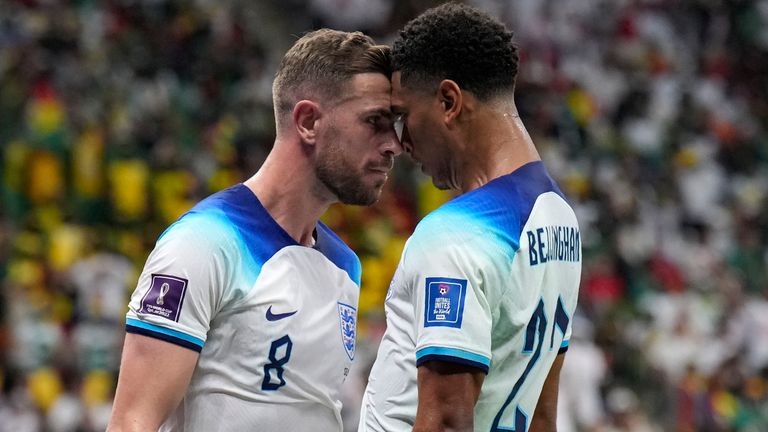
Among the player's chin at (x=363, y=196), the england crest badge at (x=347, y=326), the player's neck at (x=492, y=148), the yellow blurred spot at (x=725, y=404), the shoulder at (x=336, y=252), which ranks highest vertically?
the player's neck at (x=492, y=148)

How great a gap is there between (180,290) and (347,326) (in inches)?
26.9

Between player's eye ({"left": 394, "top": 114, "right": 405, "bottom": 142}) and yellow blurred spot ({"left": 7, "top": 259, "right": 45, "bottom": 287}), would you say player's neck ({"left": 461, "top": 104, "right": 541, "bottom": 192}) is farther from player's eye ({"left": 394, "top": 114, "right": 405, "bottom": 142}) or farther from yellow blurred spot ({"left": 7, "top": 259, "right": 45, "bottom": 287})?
yellow blurred spot ({"left": 7, "top": 259, "right": 45, "bottom": 287})

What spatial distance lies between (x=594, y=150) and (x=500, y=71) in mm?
10788

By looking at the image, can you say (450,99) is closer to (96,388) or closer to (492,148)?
(492,148)

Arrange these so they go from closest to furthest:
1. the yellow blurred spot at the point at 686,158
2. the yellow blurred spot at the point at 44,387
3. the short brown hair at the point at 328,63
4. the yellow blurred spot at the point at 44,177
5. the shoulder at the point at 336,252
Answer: the short brown hair at the point at 328,63 < the shoulder at the point at 336,252 < the yellow blurred spot at the point at 44,387 < the yellow blurred spot at the point at 44,177 < the yellow blurred spot at the point at 686,158

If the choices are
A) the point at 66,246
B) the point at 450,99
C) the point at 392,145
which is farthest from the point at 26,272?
the point at 450,99

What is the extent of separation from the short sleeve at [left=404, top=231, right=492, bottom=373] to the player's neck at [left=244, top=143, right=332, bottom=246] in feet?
2.55

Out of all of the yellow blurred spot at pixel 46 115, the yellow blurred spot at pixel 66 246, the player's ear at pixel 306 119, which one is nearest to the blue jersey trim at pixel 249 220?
the player's ear at pixel 306 119

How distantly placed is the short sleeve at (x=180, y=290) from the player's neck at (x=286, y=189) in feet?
1.14

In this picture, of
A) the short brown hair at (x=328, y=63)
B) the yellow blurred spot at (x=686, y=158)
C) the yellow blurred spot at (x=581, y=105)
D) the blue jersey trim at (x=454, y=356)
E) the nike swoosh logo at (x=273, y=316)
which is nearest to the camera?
the blue jersey trim at (x=454, y=356)

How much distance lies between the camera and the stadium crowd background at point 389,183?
10.2 m

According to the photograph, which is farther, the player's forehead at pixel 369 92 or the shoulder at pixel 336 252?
the shoulder at pixel 336 252

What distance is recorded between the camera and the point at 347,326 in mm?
3920

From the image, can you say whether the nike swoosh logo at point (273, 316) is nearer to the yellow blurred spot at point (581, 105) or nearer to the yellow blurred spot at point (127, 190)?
the yellow blurred spot at point (127, 190)
